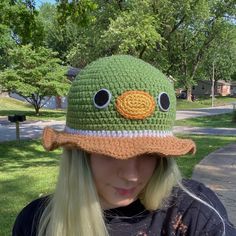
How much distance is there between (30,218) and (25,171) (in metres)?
7.48

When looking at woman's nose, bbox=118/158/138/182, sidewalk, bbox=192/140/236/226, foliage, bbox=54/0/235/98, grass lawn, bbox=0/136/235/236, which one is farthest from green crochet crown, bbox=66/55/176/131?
foliage, bbox=54/0/235/98

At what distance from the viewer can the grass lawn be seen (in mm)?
5864

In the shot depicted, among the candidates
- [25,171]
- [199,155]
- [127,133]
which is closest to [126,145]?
[127,133]

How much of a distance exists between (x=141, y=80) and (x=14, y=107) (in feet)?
129

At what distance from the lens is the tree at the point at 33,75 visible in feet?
91.2

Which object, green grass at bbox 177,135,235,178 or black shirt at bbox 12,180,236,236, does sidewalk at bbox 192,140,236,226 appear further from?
black shirt at bbox 12,180,236,236

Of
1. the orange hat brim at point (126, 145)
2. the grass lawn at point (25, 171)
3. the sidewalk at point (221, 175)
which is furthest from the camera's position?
the sidewalk at point (221, 175)

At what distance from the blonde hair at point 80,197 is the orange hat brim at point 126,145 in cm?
9

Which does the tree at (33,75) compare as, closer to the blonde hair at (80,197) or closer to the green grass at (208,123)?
the green grass at (208,123)

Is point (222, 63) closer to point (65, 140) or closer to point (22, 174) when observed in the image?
point (22, 174)

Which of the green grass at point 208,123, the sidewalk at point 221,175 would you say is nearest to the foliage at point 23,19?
the sidewalk at point 221,175

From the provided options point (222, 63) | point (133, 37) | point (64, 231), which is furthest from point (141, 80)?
point (222, 63)

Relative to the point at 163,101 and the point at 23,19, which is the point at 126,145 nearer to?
the point at 163,101

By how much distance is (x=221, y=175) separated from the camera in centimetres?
825
